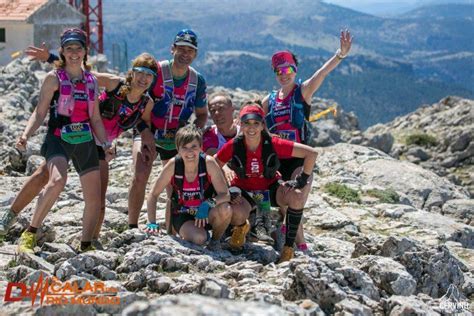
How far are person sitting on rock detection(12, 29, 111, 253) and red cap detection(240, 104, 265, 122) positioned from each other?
1.94 m

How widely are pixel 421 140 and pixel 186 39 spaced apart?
30.0 meters

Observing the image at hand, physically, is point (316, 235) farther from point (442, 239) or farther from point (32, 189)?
point (32, 189)

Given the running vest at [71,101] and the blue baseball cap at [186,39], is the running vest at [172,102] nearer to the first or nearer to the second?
the blue baseball cap at [186,39]

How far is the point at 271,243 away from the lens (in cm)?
1040

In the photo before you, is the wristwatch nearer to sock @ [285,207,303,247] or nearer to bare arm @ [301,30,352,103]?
sock @ [285,207,303,247]

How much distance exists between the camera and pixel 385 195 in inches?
652

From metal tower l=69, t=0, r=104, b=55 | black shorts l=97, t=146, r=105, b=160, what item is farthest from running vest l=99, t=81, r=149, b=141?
metal tower l=69, t=0, r=104, b=55

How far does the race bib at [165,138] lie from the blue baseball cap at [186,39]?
4.47 ft

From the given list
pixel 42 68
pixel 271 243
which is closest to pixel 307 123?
pixel 271 243

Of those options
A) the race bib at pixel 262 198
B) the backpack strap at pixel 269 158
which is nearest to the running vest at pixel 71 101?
the backpack strap at pixel 269 158

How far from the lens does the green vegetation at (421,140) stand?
37.2 metres

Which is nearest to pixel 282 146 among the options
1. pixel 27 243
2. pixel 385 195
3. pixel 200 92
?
pixel 200 92

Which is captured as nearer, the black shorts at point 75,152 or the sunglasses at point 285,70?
the black shorts at point 75,152

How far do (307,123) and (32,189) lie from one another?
437 centimetres
